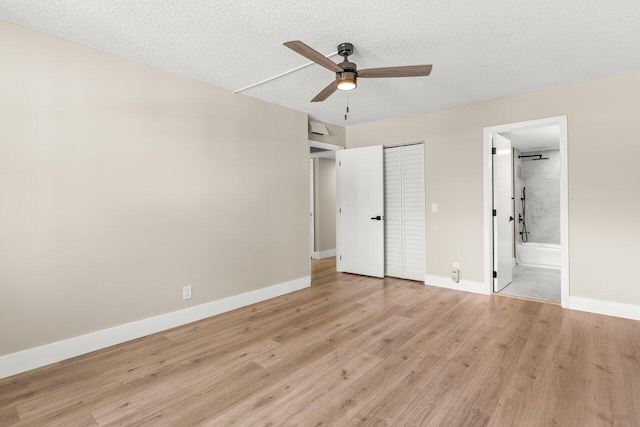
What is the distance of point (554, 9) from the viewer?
84.2 inches

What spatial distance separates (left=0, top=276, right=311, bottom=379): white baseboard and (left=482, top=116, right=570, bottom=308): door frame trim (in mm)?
2914

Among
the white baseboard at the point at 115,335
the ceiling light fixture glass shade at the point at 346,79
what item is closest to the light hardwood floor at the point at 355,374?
the white baseboard at the point at 115,335

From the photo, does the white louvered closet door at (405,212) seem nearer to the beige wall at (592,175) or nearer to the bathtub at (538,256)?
the beige wall at (592,175)

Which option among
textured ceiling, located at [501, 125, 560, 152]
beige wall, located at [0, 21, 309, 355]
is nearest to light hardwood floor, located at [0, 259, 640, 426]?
beige wall, located at [0, 21, 309, 355]

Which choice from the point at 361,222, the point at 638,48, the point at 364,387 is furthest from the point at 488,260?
the point at 364,387

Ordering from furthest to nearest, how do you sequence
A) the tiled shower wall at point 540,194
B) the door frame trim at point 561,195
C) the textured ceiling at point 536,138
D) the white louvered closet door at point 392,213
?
the tiled shower wall at point 540,194
the white louvered closet door at point 392,213
the textured ceiling at point 536,138
the door frame trim at point 561,195

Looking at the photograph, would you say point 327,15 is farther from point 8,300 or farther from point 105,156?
point 8,300

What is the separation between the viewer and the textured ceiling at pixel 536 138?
4922mm

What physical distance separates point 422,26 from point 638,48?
6.66ft

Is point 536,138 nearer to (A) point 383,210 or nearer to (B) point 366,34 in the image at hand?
(A) point 383,210

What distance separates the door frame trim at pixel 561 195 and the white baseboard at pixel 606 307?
0.29 feet

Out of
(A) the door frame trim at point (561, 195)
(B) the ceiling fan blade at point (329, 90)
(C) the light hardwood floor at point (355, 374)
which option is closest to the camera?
(C) the light hardwood floor at point (355, 374)

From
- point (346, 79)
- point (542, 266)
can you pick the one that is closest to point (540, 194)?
point (542, 266)

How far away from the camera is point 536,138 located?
554 cm
